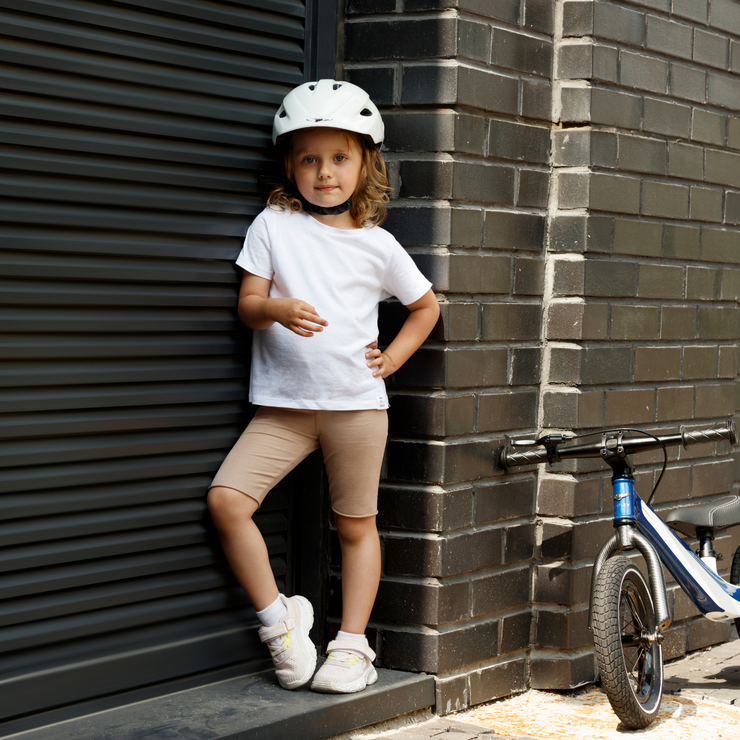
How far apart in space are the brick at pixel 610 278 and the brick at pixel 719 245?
53cm

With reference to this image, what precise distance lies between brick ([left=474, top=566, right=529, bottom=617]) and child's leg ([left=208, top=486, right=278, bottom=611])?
756 mm

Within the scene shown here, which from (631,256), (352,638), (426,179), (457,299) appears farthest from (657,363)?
(352,638)

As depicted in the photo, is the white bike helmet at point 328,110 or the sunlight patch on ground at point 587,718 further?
the sunlight patch on ground at point 587,718

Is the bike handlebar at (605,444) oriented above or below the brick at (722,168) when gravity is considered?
below

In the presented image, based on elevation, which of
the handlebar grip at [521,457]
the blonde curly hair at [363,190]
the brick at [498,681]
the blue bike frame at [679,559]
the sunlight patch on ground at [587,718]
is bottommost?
the sunlight patch on ground at [587,718]

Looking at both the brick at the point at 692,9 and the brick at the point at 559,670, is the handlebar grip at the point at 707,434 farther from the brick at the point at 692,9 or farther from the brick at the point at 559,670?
the brick at the point at 692,9

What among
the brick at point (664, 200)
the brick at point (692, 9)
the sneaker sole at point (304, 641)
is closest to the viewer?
the sneaker sole at point (304, 641)

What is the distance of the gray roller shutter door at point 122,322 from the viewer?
2.88 metres

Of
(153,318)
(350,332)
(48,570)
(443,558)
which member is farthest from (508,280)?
(48,570)

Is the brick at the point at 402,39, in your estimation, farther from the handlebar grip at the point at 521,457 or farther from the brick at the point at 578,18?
the handlebar grip at the point at 521,457

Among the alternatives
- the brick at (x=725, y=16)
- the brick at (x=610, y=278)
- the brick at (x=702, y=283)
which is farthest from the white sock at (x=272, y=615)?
the brick at (x=725, y=16)

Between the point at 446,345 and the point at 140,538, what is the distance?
111 centimetres

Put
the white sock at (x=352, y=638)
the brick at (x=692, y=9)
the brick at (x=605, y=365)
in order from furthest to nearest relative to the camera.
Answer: the brick at (x=692, y=9)
the brick at (x=605, y=365)
the white sock at (x=352, y=638)

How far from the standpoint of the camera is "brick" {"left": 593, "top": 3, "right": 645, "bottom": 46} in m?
3.86
